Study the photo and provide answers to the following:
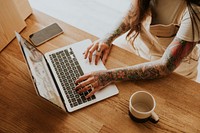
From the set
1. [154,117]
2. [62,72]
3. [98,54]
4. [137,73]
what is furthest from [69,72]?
[154,117]

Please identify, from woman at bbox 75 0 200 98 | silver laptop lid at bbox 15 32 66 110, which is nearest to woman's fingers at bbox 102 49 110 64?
woman at bbox 75 0 200 98

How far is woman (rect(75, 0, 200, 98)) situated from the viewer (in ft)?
3.35

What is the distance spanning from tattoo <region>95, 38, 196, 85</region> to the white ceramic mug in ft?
0.39

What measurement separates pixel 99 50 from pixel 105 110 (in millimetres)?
287

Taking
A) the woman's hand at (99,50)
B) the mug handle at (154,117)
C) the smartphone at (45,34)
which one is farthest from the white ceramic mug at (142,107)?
the smartphone at (45,34)

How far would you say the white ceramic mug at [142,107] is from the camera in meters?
0.92

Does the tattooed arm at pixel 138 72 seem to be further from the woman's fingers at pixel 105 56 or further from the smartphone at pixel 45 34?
the smartphone at pixel 45 34

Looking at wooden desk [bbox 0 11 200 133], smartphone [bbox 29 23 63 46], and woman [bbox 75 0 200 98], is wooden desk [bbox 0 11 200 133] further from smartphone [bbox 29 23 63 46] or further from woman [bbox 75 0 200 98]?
smartphone [bbox 29 23 63 46]

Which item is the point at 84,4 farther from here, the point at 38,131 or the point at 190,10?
the point at 38,131

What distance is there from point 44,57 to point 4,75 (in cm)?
19

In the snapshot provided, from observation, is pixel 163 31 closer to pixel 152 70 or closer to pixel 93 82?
pixel 152 70

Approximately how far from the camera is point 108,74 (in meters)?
1.07

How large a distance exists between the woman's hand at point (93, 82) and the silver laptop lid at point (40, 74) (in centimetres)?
10

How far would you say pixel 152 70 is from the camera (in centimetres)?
106
